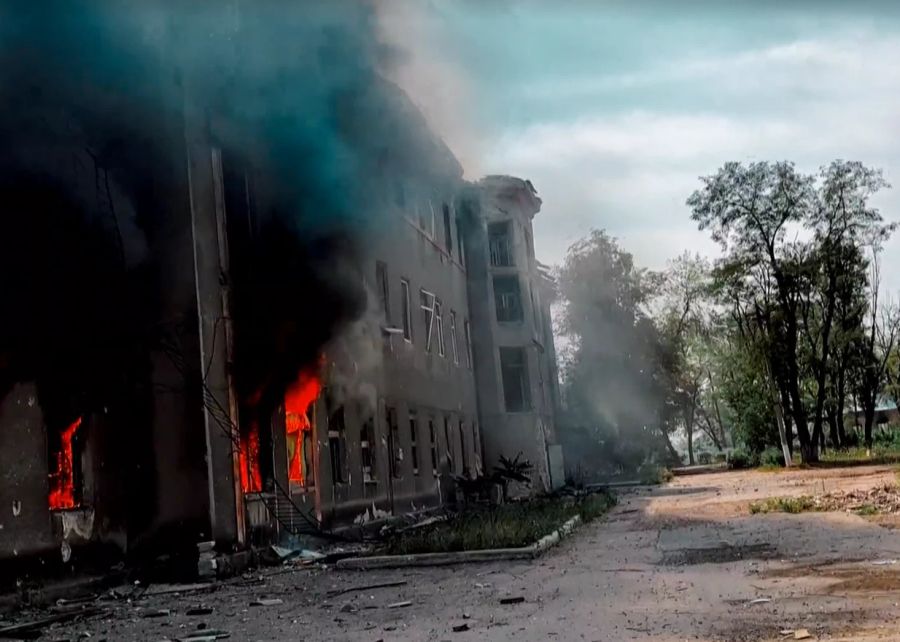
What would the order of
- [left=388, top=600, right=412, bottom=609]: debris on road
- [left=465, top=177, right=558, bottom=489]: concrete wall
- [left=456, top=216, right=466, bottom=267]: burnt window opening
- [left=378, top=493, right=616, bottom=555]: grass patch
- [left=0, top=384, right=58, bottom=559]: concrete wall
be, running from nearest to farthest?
[left=388, top=600, right=412, bottom=609]: debris on road < [left=0, top=384, right=58, bottom=559]: concrete wall < [left=378, top=493, right=616, bottom=555]: grass patch < [left=456, top=216, right=466, bottom=267]: burnt window opening < [left=465, top=177, right=558, bottom=489]: concrete wall

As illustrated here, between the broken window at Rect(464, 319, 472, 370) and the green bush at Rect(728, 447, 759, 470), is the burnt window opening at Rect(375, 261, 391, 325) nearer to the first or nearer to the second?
the broken window at Rect(464, 319, 472, 370)

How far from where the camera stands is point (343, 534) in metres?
16.2

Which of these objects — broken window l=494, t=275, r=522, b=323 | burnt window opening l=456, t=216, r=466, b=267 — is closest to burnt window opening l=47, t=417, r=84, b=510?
burnt window opening l=456, t=216, r=466, b=267

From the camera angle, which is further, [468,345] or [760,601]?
[468,345]

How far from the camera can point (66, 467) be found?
37.2ft

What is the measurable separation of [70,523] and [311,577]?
9.70 ft

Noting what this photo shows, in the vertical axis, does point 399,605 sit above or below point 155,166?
below

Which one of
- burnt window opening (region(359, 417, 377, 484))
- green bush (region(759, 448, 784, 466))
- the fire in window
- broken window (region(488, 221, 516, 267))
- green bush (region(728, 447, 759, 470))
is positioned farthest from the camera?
green bush (region(728, 447, 759, 470))

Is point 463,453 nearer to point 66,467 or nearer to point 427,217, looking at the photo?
point 427,217

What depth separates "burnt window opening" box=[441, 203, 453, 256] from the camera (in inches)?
1126

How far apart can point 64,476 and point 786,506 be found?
11.9 m

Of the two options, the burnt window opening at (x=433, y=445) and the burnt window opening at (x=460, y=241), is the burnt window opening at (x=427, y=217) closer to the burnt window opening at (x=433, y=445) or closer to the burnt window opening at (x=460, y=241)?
the burnt window opening at (x=460, y=241)

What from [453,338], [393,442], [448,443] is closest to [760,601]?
[393,442]

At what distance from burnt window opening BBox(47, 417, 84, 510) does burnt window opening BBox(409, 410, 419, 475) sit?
10.8 meters
